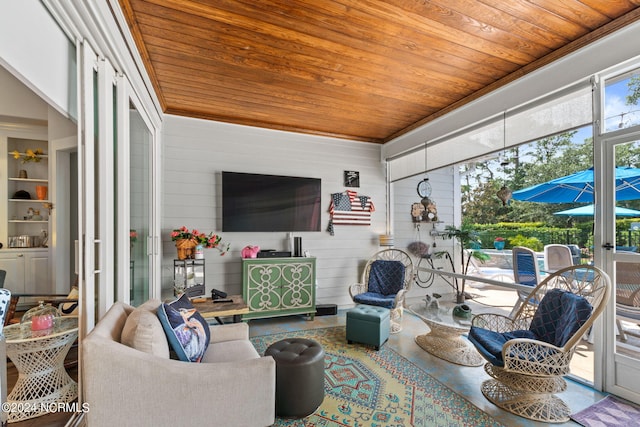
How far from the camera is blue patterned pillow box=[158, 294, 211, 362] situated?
5.64ft

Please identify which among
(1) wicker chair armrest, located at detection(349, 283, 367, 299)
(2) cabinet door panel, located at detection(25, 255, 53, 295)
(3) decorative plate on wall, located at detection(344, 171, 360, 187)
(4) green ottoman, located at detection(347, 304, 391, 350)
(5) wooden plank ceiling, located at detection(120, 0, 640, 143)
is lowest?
(4) green ottoman, located at detection(347, 304, 391, 350)

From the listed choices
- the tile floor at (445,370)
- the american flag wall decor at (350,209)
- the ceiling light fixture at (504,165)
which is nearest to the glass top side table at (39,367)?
the tile floor at (445,370)

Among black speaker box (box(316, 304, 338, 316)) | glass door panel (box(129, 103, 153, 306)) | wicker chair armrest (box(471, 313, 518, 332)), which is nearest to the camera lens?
glass door panel (box(129, 103, 153, 306))

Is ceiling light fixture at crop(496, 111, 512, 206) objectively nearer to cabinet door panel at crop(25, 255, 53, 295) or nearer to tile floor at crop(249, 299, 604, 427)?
tile floor at crop(249, 299, 604, 427)

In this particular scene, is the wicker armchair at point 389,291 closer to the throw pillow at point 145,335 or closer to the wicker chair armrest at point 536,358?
the wicker chair armrest at point 536,358

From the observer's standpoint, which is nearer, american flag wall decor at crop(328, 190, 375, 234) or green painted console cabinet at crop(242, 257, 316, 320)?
green painted console cabinet at crop(242, 257, 316, 320)

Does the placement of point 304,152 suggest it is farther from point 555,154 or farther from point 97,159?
point 555,154

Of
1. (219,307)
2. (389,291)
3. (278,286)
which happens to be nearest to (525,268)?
(389,291)

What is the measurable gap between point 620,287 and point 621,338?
40 cm

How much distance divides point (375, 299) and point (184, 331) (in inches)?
94.8

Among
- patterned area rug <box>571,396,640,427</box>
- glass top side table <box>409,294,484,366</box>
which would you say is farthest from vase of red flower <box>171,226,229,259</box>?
patterned area rug <box>571,396,640,427</box>

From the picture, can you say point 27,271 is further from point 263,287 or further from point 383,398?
point 383,398

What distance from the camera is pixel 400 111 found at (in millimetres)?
3795

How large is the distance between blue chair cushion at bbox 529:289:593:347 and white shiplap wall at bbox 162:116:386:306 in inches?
107
